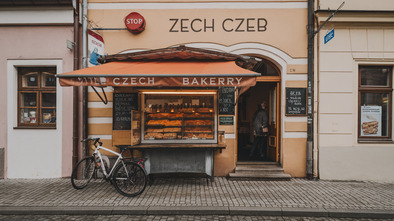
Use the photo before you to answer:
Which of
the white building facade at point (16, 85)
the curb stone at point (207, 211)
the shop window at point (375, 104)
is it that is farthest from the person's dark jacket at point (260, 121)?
the white building facade at point (16, 85)

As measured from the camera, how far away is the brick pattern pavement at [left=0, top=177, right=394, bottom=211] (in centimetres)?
513

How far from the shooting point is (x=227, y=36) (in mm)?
7180

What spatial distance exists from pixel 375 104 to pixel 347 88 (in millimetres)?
1140

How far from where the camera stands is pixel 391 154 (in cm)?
696

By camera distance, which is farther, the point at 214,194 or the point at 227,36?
the point at 227,36

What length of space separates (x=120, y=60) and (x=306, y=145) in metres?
5.58

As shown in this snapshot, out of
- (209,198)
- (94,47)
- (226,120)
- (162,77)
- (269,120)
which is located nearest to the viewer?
(162,77)

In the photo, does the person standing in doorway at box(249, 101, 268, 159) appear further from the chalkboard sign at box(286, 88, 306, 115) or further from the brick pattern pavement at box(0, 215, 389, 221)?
the brick pattern pavement at box(0, 215, 389, 221)

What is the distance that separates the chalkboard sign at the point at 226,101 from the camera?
7125 millimetres

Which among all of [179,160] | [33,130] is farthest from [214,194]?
[33,130]

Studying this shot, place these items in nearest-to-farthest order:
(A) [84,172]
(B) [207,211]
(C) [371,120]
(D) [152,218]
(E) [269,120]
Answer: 1. (D) [152,218]
2. (B) [207,211]
3. (A) [84,172]
4. (C) [371,120]
5. (E) [269,120]

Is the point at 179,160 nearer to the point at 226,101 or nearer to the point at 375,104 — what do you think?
the point at 226,101

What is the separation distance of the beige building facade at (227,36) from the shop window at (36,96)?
4.05 feet

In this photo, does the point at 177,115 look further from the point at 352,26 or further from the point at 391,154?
the point at 391,154
